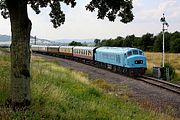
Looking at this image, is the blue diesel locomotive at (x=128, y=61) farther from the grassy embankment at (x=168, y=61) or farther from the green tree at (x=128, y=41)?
the green tree at (x=128, y=41)

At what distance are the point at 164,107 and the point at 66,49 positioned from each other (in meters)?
51.4

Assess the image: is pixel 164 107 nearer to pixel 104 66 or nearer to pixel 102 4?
pixel 102 4

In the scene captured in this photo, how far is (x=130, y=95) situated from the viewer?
1969 centimetres

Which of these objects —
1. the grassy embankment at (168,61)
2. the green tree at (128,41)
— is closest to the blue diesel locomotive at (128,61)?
the grassy embankment at (168,61)

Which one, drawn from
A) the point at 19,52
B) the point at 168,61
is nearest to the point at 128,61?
the point at 19,52

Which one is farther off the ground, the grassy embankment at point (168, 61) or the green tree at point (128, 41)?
the green tree at point (128, 41)

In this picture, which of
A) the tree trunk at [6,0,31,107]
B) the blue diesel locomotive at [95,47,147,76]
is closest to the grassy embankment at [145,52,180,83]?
the blue diesel locomotive at [95,47,147,76]

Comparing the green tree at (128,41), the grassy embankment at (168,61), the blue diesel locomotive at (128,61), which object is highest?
the green tree at (128,41)

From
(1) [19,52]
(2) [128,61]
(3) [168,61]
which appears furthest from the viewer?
(3) [168,61]

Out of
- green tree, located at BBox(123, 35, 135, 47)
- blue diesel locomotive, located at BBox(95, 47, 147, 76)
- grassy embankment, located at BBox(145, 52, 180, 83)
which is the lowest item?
grassy embankment, located at BBox(145, 52, 180, 83)

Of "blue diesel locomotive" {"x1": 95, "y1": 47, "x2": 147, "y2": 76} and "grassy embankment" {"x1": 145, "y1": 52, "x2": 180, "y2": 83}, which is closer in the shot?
"blue diesel locomotive" {"x1": 95, "y1": 47, "x2": 147, "y2": 76}

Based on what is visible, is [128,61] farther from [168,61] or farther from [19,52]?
[168,61]

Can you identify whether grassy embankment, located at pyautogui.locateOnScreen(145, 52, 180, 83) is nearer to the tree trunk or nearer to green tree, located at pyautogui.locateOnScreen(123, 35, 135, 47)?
the tree trunk

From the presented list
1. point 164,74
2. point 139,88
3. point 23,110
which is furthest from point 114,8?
point 164,74
